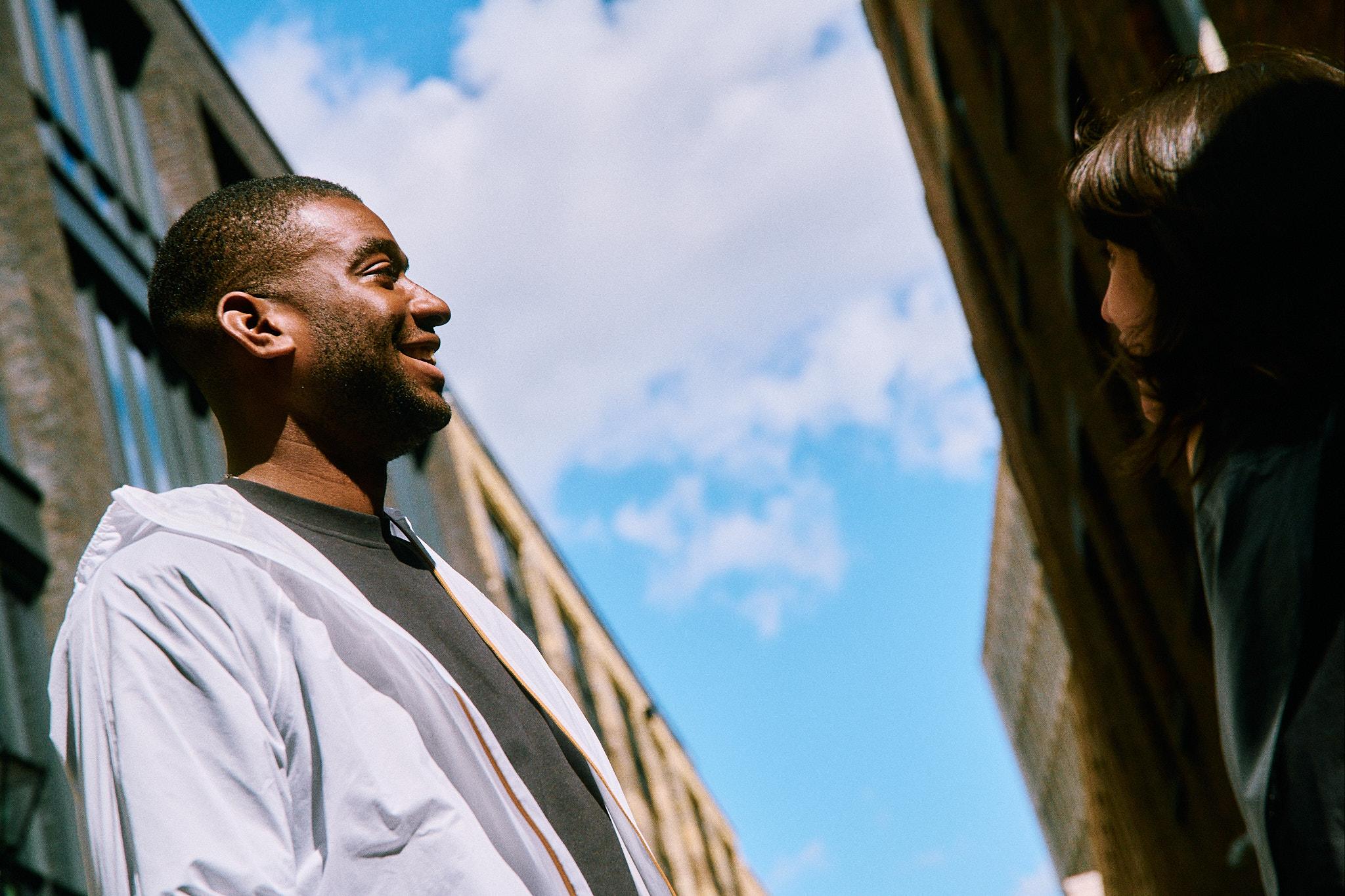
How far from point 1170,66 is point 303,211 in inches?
67.2

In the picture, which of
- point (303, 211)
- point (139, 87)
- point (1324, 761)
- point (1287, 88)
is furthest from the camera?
point (139, 87)

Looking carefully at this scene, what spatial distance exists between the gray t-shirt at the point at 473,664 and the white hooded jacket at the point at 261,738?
0.43 ft

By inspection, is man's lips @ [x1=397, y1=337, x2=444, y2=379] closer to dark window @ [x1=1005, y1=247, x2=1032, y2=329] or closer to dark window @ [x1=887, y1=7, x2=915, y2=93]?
dark window @ [x1=1005, y1=247, x2=1032, y2=329]

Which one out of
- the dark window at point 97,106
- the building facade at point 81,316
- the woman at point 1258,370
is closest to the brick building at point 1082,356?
the woman at point 1258,370

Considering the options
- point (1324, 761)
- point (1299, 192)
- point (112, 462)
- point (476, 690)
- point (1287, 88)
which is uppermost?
point (112, 462)

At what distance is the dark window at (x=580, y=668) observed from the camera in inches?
1245

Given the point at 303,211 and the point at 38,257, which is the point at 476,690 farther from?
the point at 38,257

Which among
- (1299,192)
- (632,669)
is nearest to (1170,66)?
(1299,192)

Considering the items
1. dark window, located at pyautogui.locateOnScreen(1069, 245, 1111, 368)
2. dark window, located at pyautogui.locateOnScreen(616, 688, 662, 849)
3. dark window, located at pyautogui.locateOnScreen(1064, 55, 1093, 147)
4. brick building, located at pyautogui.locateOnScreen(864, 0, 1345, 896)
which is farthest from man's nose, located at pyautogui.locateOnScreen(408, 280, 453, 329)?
dark window, located at pyautogui.locateOnScreen(616, 688, 662, 849)

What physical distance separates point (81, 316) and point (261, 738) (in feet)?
40.2

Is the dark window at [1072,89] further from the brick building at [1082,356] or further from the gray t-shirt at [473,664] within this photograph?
the gray t-shirt at [473,664]

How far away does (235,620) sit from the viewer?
88.0 inches

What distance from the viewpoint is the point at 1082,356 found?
582 inches

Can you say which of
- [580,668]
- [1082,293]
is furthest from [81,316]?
[580,668]
